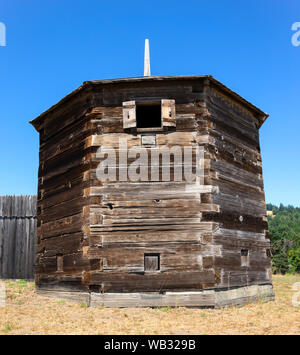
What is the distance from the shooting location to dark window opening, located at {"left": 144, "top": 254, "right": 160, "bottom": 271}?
35.7 ft

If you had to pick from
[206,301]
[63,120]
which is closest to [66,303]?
[206,301]

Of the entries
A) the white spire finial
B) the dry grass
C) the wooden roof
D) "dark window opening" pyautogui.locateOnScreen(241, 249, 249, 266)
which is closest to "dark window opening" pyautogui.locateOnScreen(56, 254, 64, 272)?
the dry grass

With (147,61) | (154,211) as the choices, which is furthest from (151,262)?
(147,61)

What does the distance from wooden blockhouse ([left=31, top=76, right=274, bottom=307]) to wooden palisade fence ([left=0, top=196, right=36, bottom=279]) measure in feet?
11.1

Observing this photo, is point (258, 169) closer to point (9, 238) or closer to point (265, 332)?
point (265, 332)

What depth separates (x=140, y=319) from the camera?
912 centimetres

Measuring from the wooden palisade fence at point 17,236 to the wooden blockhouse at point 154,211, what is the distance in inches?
133

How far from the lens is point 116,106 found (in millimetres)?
11914

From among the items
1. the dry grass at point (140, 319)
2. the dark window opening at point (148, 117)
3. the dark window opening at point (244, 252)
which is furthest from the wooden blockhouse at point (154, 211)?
the dark window opening at point (148, 117)

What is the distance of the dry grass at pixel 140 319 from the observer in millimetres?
7961

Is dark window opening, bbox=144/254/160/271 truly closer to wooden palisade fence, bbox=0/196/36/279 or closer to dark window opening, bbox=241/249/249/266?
dark window opening, bbox=241/249/249/266

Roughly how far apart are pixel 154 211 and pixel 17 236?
853 centimetres

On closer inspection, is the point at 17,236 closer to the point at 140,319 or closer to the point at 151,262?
the point at 151,262

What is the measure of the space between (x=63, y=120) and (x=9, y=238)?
6.75m
